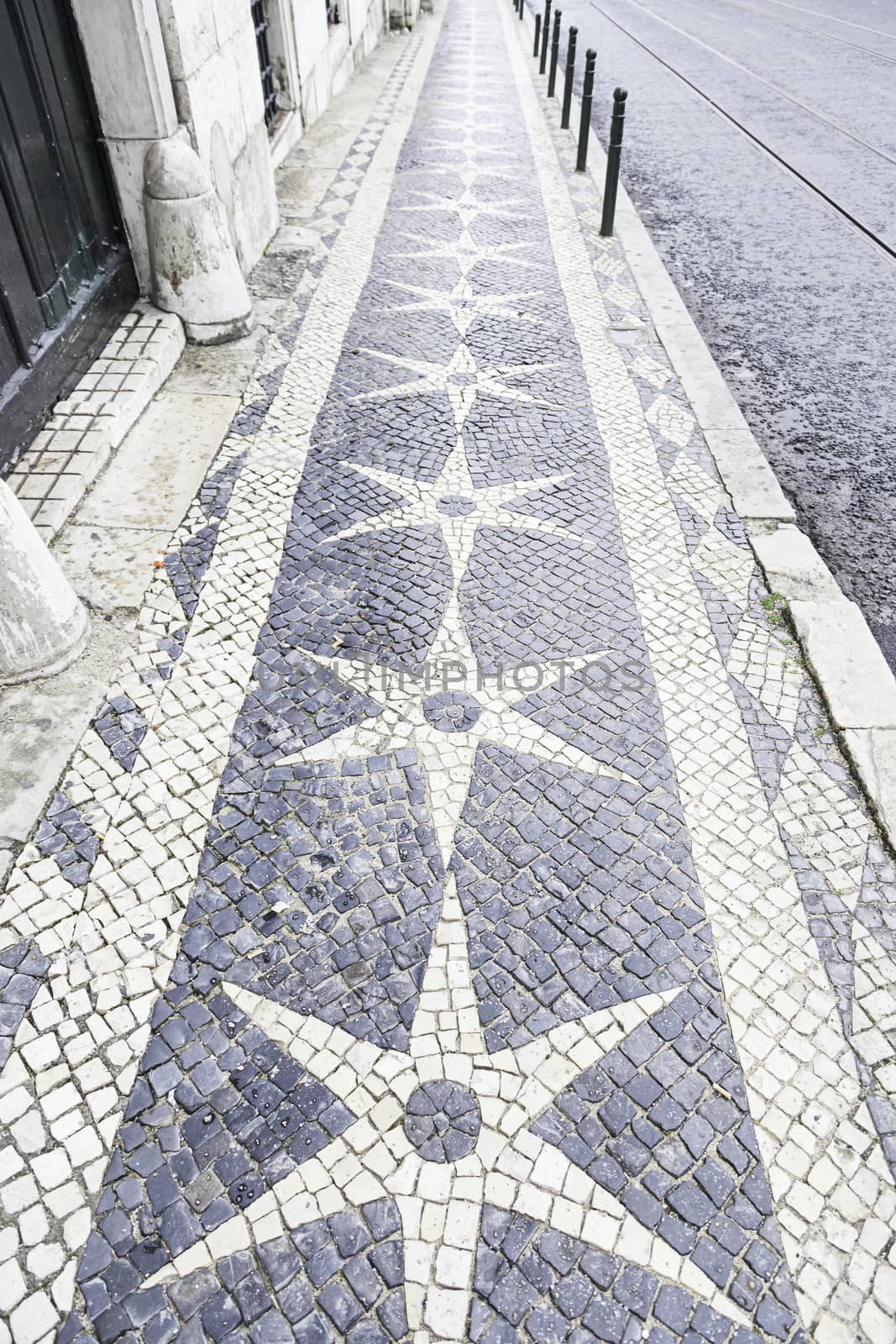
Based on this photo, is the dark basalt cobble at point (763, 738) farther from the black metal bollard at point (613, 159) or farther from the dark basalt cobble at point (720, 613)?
the black metal bollard at point (613, 159)

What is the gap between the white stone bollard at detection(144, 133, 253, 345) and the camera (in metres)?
4.86

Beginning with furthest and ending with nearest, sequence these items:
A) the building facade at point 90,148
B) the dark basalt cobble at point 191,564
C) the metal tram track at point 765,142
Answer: the metal tram track at point 765,142 → the building facade at point 90,148 → the dark basalt cobble at point 191,564

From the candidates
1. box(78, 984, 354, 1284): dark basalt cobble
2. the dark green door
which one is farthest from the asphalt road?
the dark green door

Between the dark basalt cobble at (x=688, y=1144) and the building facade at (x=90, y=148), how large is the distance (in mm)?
3473

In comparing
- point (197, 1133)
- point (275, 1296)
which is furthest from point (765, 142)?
point (275, 1296)

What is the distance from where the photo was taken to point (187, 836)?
2.68m

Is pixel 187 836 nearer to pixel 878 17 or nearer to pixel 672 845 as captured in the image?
pixel 672 845

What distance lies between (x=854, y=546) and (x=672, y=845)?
2137mm

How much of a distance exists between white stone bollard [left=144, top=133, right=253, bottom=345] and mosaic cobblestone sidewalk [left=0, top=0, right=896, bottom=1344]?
1466 mm

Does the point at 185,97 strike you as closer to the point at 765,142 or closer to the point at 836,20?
the point at 765,142

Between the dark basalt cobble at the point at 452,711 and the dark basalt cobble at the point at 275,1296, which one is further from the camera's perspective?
the dark basalt cobble at the point at 452,711

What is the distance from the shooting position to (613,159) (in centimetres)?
Answer: 641

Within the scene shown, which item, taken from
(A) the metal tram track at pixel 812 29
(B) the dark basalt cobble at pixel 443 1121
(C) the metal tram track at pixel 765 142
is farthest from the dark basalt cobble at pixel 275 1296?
(A) the metal tram track at pixel 812 29

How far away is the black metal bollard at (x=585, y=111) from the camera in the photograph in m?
7.80
